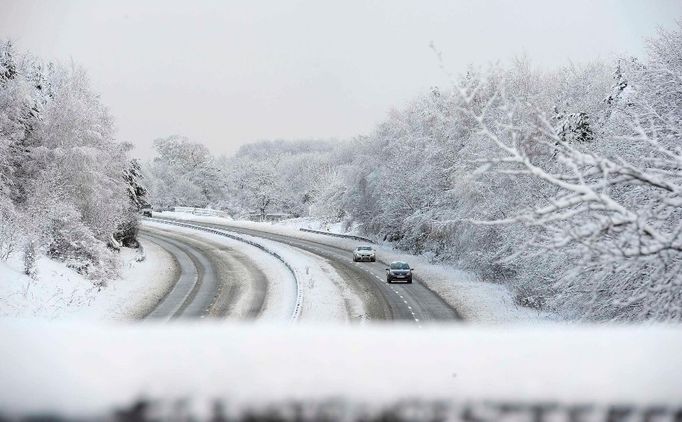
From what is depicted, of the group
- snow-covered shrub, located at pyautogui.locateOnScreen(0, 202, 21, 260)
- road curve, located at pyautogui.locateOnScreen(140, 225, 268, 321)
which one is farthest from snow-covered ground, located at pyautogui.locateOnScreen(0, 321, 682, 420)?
snow-covered shrub, located at pyautogui.locateOnScreen(0, 202, 21, 260)

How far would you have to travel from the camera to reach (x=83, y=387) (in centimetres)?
263

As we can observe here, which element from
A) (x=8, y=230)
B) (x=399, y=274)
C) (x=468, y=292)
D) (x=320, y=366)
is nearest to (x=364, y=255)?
(x=399, y=274)

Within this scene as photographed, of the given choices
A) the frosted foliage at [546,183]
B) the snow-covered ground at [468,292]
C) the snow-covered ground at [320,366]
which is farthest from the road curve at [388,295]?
the snow-covered ground at [320,366]

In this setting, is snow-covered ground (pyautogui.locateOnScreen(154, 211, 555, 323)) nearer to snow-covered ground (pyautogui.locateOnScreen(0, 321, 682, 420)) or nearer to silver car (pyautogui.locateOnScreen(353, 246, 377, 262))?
silver car (pyautogui.locateOnScreen(353, 246, 377, 262))

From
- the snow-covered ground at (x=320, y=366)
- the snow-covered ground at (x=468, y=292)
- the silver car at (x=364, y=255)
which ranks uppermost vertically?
the snow-covered ground at (x=320, y=366)

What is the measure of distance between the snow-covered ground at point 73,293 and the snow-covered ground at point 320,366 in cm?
1517

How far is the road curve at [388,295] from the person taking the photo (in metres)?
25.9

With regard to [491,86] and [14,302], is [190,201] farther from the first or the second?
[14,302]

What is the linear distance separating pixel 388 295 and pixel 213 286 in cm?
1083

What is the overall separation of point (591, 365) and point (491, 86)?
121 ft

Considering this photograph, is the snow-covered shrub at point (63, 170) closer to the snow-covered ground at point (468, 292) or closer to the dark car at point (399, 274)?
the dark car at point (399, 274)

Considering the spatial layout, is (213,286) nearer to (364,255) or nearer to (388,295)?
(388,295)

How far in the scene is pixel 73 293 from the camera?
2597 cm

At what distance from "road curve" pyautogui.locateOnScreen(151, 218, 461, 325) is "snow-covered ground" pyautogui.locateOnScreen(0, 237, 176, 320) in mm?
11352
